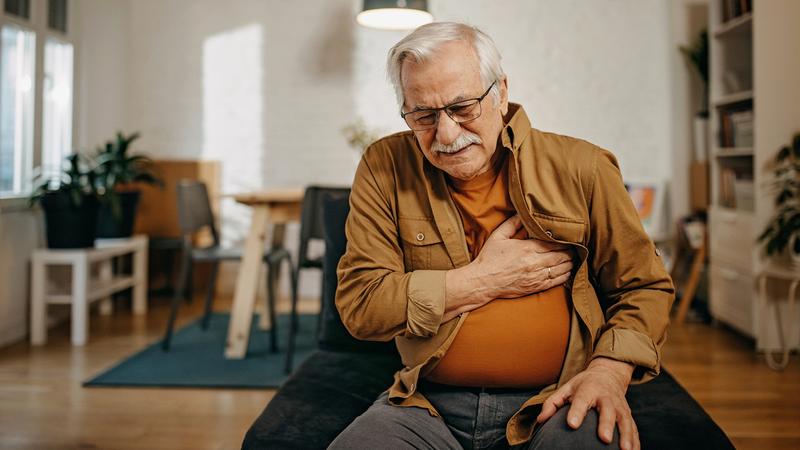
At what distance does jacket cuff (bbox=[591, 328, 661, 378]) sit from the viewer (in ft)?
4.63

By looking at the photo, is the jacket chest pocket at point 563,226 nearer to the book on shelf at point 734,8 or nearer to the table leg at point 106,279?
the book on shelf at point 734,8

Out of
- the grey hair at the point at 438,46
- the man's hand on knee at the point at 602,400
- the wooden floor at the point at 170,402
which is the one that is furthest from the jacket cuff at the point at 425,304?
the wooden floor at the point at 170,402

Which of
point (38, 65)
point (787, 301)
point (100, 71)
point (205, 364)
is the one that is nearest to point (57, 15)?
point (38, 65)

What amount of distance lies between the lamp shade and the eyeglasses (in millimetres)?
3160

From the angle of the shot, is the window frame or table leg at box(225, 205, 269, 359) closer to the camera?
table leg at box(225, 205, 269, 359)

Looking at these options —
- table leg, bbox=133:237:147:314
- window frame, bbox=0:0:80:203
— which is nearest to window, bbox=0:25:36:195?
window frame, bbox=0:0:80:203

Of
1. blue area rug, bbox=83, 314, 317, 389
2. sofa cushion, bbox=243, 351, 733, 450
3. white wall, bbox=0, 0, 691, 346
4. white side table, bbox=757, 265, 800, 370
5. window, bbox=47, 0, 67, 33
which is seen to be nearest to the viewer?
sofa cushion, bbox=243, 351, 733, 450

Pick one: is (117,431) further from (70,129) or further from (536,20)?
(536,20)

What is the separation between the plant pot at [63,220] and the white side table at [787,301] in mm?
3753

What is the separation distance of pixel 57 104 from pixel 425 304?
14.4 ft

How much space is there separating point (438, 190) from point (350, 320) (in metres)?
0.34

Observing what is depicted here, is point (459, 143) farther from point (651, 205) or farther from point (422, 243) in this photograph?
point (651, 205)

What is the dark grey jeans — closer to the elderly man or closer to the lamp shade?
the elderly man

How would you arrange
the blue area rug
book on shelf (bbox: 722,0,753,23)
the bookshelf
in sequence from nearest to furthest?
the blue area rug < the bookshelf < book on shelf (bbox: 722,0,753,23)
